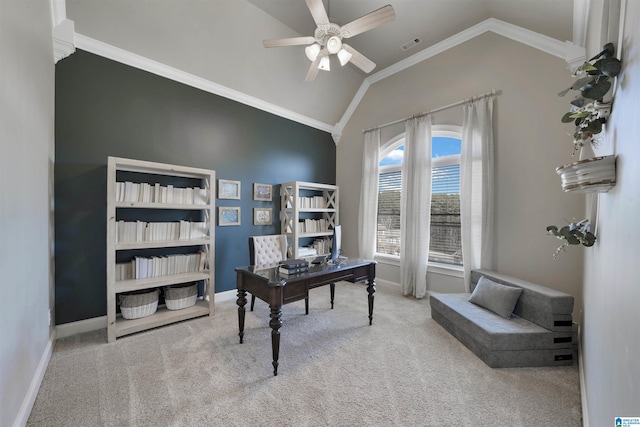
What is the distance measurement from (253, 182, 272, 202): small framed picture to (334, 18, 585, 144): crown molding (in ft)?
9.18

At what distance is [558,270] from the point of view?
2.69m

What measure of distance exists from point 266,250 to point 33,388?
87.6 inches

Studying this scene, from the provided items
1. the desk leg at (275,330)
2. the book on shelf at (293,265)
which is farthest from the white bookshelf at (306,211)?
the desk leg at (275,330)

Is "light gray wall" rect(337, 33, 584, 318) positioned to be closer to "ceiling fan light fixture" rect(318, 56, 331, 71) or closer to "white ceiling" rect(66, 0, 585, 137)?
"white ceiling" rect(66, 0, 585, 137)

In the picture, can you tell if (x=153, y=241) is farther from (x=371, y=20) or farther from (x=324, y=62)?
(x=371, y=20)

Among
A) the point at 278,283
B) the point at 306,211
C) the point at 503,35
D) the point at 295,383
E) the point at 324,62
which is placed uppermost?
the point at 503,35

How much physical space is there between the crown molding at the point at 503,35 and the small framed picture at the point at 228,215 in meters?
3.44

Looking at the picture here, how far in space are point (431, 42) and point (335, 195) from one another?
9.28 feet

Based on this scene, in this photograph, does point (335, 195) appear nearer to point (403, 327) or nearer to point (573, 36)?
point (403, 327)

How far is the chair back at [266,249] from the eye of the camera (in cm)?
325

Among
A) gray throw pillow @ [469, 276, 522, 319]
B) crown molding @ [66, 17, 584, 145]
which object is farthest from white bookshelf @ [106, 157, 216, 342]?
gray throw pillow @ [469, 276, 522, 319]

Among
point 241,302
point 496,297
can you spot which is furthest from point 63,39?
point 496,297

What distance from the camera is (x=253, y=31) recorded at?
319 cm

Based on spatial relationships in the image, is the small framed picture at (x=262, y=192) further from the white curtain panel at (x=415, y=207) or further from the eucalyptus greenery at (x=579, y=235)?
the eucalyptus greenery at (x=579, y=235)
